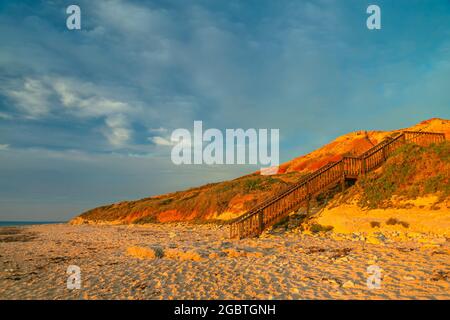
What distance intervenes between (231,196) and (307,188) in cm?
1521

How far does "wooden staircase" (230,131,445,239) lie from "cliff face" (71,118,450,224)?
1049 cm

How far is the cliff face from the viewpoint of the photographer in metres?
30.7

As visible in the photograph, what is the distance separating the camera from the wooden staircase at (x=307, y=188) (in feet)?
53.3

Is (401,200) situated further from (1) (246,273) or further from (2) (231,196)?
(2) (231,196)

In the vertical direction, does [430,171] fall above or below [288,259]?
above

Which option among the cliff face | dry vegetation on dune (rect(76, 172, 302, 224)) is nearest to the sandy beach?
the cliff face

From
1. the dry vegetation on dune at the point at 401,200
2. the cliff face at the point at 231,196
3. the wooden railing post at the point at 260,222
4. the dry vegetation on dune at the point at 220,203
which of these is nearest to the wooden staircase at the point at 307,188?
the wooden railing post at the point at 260,222

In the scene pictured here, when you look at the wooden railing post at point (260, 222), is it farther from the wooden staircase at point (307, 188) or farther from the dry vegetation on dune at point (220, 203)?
the dry vegetation on dune at point (220, 203)
